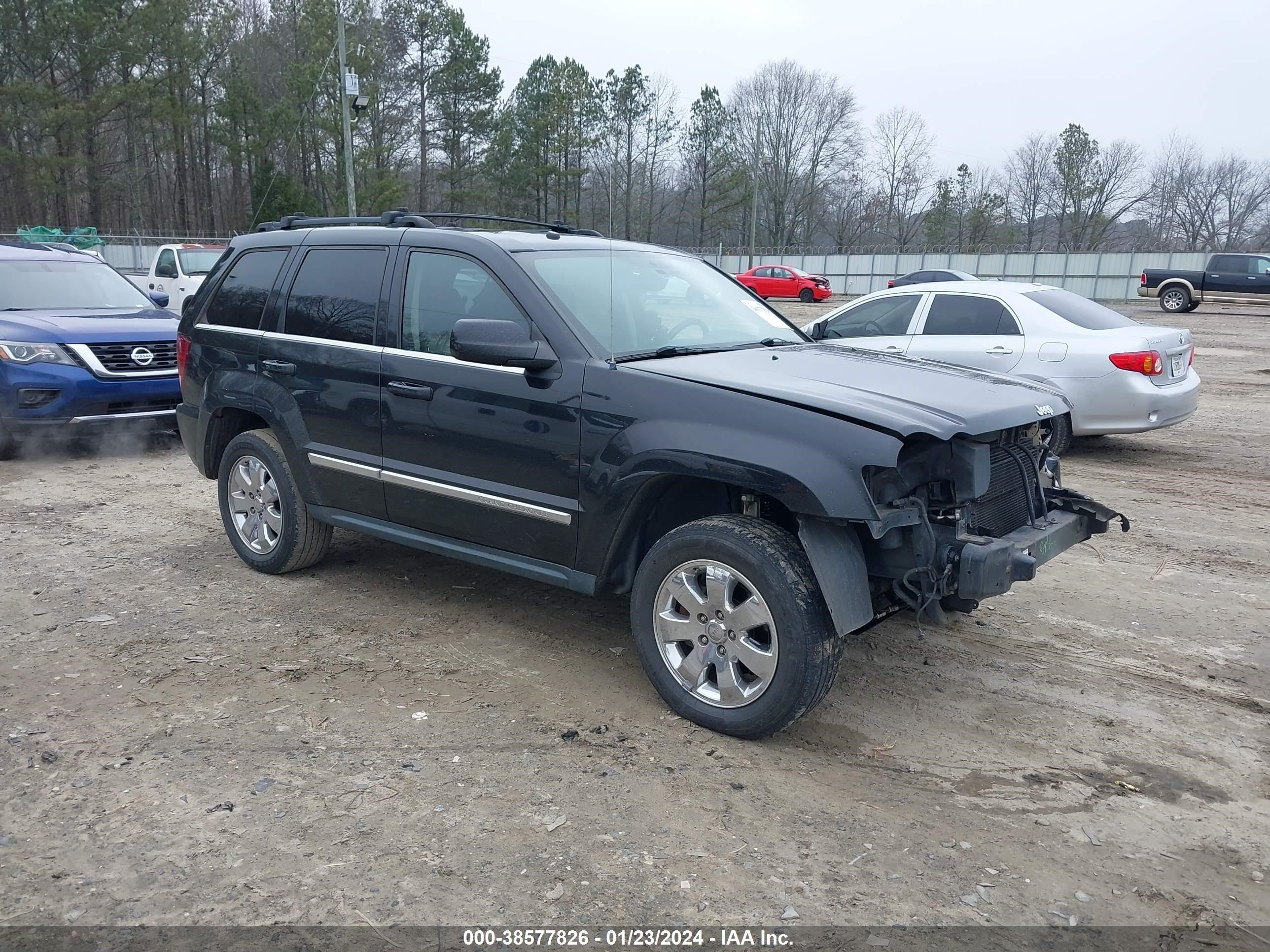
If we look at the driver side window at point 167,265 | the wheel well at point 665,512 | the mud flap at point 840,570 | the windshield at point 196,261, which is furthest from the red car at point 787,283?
the mud flap at point 840,570

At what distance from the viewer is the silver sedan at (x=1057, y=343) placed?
8.78 meters

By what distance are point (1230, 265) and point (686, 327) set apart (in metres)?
33.6

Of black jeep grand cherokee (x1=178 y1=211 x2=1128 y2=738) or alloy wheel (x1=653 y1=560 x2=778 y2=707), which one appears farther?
alloy wheel (x1=653 y1=560 x2=778 y2=707)

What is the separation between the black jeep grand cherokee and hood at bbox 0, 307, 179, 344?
12.8ft

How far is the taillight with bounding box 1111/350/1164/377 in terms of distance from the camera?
8719mm

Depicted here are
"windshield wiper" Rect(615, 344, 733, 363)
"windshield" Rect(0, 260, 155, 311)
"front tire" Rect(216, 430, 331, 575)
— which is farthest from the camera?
"windshield" Rect(0, 260, 155, 311)

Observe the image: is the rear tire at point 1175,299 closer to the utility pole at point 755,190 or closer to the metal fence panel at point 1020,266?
the metal fence panel at point 1020,266

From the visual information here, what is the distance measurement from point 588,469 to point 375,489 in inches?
55.5

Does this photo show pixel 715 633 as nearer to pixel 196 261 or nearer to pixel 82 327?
pixel 82 327

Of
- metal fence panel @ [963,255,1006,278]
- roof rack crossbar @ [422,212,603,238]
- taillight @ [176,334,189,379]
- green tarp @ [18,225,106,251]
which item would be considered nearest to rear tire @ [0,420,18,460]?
taillight @ [176,334,189,379]

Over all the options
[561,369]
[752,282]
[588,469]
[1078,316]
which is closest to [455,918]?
[588,469]

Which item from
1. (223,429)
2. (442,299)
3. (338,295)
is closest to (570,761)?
(442,299)

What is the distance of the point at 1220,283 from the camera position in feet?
104

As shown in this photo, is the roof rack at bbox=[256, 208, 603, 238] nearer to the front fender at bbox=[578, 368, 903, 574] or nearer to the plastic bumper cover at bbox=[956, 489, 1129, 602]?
the front fender at bbox=[578, 368, 903, 574]
